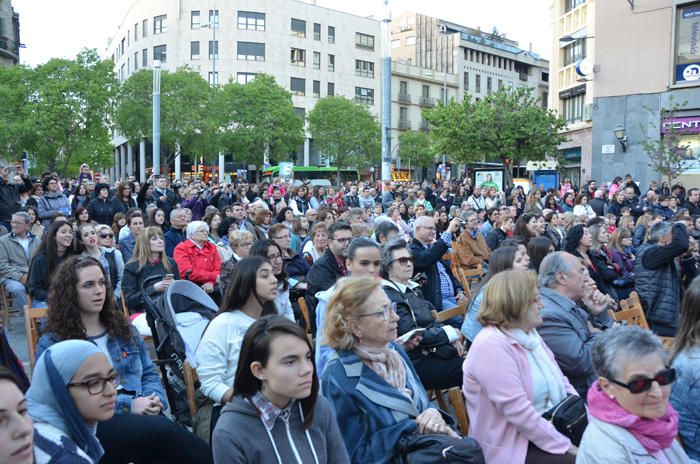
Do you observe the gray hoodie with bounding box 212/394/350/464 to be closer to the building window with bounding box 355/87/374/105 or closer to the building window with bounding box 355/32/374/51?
the building window with bounding box 355/87/374/105

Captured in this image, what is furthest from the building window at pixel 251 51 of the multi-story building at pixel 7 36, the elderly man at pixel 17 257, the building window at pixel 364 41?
the elderly man at pixel 17 257

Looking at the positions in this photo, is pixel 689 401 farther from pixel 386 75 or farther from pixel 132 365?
pixel 386 75

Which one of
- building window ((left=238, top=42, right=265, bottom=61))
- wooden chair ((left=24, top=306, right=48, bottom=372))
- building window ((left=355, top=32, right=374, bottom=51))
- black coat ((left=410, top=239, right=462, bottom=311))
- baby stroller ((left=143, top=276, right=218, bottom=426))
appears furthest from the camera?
building window ((left=355, top=32, right=374, bottom=51))

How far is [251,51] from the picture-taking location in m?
55.9

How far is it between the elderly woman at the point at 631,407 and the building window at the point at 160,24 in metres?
59.7

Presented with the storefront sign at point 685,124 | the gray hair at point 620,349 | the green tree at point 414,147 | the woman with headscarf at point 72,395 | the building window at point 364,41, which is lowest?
the woman with headscarf at point 72,395

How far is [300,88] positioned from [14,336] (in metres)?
52.2

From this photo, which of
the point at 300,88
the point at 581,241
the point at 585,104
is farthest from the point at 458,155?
the point at 300,88

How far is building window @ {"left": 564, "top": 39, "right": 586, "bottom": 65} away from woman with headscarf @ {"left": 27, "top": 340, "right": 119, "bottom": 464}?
34.7 metres

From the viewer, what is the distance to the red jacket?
7438 mm

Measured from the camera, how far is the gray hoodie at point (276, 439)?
8.68ft

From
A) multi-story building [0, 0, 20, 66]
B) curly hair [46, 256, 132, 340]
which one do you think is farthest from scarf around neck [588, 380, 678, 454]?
multi-story building [0, 0, 20, 66]

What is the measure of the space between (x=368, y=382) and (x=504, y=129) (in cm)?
2538

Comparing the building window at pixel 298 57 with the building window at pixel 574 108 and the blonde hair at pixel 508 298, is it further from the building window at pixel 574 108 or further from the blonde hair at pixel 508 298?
the blonde hair at pixel 508 298
